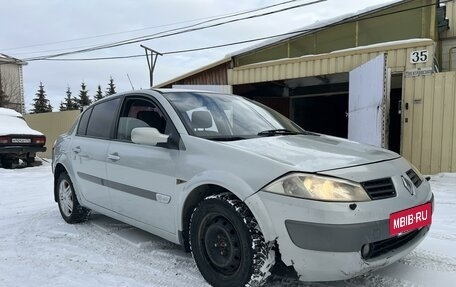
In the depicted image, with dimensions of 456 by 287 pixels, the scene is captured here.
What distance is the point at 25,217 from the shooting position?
5.46m

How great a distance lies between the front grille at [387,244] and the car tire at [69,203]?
3.53 m

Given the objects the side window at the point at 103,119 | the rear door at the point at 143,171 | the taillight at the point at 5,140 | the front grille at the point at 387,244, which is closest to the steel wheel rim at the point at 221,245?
the rear door at the point at 143,171

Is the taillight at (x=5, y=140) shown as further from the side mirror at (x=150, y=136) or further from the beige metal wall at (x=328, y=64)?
the side mirror at (x=150, y=136)

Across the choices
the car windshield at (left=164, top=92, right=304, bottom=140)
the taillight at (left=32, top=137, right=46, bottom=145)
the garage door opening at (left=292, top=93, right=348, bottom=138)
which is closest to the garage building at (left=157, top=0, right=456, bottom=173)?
the garage door opening at (left=292, top=93, right=348, bottom=138)

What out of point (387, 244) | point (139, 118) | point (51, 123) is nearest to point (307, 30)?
point (139, 118)

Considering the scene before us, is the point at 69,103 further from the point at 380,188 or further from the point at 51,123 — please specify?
the point at 380,188

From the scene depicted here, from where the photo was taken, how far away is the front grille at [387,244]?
2555mm

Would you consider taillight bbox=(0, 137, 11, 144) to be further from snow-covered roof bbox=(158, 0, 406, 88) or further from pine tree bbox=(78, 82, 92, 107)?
pine tree bbox=(78, 82, 92, 107)

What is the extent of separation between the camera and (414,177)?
3.04 metres

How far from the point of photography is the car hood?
2.64 meters

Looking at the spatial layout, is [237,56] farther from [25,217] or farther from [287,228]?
[287,228]

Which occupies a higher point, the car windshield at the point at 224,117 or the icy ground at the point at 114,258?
the car windshield at the point at 224,117

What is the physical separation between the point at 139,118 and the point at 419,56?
6.70 metres

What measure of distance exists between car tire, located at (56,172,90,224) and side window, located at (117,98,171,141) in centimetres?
133
